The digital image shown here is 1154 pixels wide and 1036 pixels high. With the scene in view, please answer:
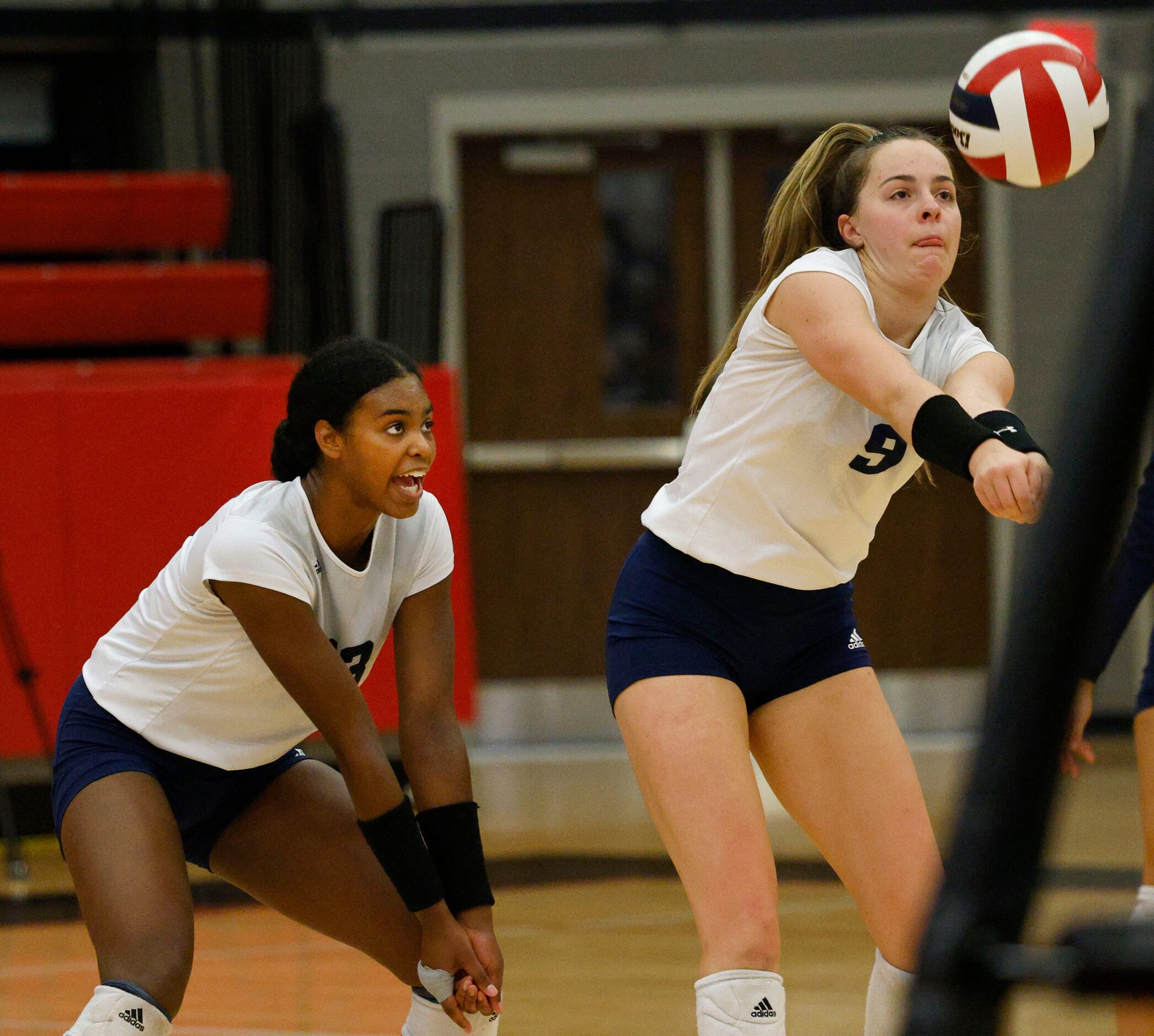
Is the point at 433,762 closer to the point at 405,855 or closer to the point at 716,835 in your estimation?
the point at 405,855

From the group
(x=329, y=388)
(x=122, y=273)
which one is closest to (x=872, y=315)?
(x=329, y=388)

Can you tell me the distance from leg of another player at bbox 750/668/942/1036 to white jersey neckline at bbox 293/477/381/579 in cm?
59

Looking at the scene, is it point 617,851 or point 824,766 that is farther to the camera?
point 617,851

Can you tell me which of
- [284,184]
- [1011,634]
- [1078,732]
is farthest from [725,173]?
[1011,634]

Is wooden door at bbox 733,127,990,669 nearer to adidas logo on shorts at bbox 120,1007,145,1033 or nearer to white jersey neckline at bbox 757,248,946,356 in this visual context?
white jersey neckline at bbox 757,248,946,356

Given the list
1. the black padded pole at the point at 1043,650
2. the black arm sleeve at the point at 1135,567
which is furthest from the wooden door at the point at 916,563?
the black padded pole at the point at 1043,650

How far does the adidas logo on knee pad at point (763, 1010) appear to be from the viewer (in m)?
1.94

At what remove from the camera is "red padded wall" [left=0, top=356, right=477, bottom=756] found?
18.3 ft

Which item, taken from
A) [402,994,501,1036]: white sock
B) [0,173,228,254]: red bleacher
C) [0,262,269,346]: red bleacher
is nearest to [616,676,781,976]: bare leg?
[402,994,501,1036]: white sock

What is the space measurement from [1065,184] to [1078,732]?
6.37 meters

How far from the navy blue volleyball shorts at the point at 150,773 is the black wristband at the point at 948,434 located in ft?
3.83

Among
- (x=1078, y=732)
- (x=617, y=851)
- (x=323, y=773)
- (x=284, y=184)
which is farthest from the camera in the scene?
(x=284, y=184)

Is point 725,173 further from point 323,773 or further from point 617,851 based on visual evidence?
point 323,773

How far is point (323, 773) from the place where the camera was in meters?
2.47
